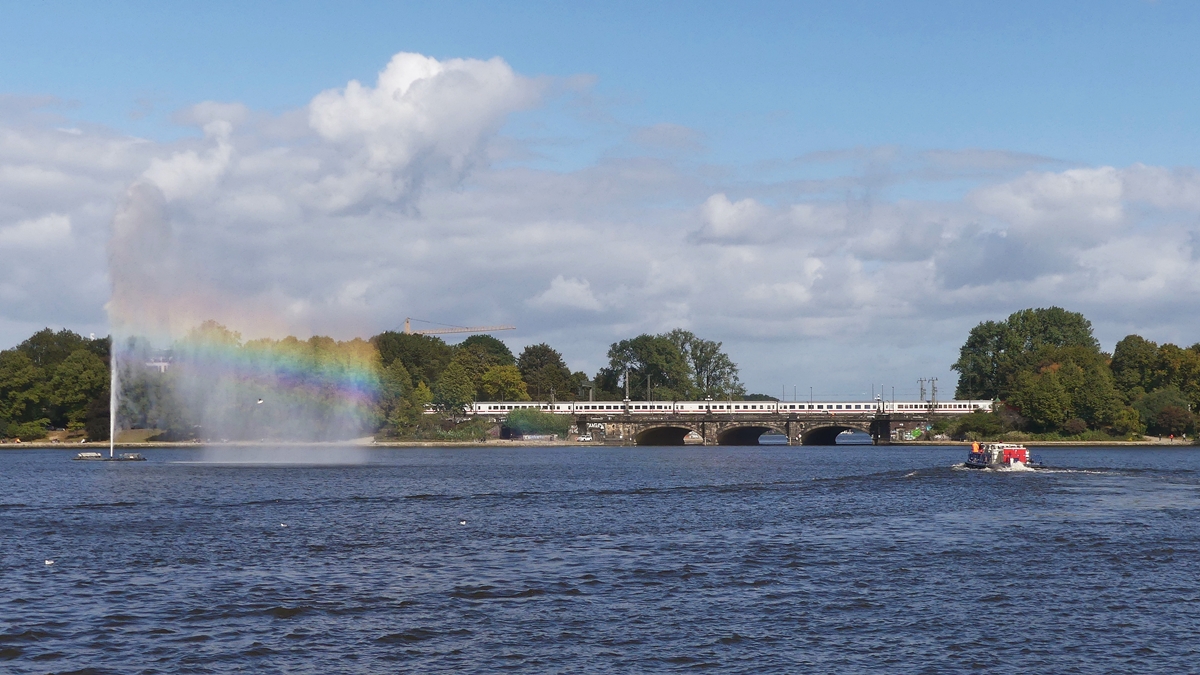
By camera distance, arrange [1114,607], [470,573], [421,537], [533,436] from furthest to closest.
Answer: [533,436] → [421,537] → [470,573] → [1114,607]

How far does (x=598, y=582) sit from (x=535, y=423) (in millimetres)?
161649

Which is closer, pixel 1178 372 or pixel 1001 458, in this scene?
pixel 1001 458

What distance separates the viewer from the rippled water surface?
26406 millimetres

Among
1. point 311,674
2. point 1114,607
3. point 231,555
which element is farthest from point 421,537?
point 1114,607

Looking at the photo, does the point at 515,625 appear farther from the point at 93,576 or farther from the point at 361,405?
the point at 361,405

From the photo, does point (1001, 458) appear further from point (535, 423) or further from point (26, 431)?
point (26, 431)

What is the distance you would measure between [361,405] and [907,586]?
144 meters

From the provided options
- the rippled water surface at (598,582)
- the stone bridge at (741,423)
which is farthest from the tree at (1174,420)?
the rippled water surface at (598,582)

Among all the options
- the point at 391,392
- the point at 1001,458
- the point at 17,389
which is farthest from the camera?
the point at 391,392

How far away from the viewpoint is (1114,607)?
31922 millimetres

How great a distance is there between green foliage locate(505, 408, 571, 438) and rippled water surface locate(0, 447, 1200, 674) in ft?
409

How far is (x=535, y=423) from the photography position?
646 feet

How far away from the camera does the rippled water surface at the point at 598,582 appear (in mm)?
26406


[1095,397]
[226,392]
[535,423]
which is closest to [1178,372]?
[1095,397]
